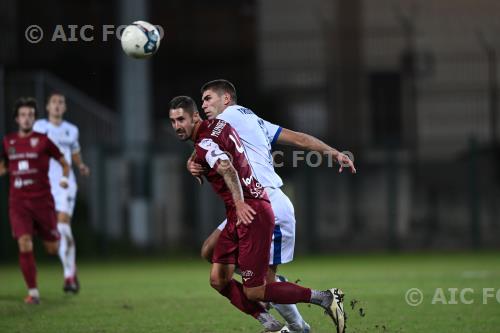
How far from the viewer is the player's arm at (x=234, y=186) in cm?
762

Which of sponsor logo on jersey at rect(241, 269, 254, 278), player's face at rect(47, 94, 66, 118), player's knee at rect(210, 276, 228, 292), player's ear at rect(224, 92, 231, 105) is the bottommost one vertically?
player's knee at rect(210, 276, 228, 292)

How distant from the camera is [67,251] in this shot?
41.3 ft

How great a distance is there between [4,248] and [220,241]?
12.7 m

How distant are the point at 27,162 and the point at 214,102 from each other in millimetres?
3913

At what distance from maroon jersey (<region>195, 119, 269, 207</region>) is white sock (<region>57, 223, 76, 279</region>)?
4881 mm

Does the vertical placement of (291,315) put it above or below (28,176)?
below

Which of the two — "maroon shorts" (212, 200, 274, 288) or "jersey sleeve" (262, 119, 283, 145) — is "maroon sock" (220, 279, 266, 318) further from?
"jersey sleeve" (262, 119, 283, 145)

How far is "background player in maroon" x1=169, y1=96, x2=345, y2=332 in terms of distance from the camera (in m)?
7.67

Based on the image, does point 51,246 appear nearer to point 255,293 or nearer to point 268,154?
point 268,154

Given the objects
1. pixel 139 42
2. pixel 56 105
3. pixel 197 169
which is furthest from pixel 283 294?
pixel 56 105

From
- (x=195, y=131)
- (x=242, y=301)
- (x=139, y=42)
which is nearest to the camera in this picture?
(x=195, y=131)

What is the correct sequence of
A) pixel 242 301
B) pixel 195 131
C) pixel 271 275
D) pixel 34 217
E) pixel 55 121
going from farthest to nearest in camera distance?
pixel 55 121
pixel 34 217
pixel 271 275
pixel 242 301
pixel 195 131

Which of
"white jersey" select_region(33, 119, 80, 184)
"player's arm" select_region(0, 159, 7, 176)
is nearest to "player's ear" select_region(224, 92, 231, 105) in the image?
"player's arm" select_region(0, 159, 7, 176)

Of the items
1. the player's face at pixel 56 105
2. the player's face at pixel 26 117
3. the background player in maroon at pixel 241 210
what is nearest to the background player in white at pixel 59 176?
the player's face at pixel 56 105
